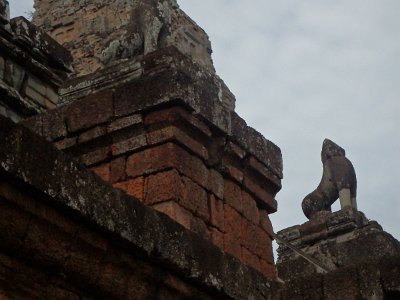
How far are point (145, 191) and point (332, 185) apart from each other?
6.00 meters

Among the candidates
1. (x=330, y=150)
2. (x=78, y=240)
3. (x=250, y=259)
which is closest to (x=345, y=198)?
(x=330, y=150)

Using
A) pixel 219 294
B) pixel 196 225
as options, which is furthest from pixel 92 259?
pixel 196 225

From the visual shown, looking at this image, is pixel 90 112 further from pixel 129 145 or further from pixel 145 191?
pixel 145 191

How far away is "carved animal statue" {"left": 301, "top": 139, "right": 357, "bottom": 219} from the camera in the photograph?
10883mm

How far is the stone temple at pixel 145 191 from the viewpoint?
3496mm

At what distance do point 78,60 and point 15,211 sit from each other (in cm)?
1726

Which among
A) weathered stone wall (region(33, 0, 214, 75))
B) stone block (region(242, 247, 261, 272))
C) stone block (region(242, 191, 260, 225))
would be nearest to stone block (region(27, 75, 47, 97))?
→ stone block (region(242, 191, 260, 225))

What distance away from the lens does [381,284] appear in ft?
20.7

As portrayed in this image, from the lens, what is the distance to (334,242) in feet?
31.6

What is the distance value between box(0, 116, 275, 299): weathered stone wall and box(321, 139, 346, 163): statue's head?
7.58 m

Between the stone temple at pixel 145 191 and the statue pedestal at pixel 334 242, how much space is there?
0.02 metres

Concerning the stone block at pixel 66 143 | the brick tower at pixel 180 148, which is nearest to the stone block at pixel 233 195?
the brick tower at pixel 180 148

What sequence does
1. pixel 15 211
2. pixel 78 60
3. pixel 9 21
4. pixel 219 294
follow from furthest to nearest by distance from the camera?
pixel 78 60 → pixel 9 21 → pixel 219 294 → pixel 15 211

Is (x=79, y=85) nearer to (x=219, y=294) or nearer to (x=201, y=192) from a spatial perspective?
(x=201, y=192)
